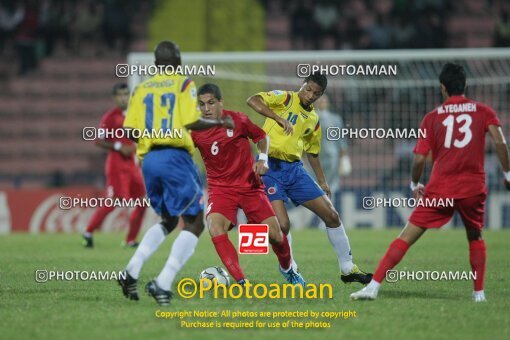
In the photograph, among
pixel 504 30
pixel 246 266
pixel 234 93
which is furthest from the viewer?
pixel 504 30

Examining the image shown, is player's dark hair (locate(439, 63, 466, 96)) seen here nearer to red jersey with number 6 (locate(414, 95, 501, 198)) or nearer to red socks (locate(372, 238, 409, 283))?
red jersey with number 6 (locate(414, 95, 501, 198))

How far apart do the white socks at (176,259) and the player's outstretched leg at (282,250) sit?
1299 mm

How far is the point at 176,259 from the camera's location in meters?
7.16

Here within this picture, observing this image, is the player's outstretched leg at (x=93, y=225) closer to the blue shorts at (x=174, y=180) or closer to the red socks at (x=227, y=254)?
the red socks at (x=227, y=254)

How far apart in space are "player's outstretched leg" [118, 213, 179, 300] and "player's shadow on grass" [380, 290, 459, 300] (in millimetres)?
1997

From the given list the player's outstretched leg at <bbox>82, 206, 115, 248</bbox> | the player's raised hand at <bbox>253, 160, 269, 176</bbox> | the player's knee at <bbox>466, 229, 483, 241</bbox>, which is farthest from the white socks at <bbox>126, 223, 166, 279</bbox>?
the player's outstretched leg at <bbox>82, 206, 115, 248</bbox>

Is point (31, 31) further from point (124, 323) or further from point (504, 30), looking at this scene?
point (124, 323)

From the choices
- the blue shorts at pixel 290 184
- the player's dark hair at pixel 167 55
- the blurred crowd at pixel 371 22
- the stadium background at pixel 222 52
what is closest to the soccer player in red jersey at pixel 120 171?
the blue shorts at pixel 290 184

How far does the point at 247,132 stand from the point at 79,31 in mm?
15597

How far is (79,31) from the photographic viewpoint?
23047mm

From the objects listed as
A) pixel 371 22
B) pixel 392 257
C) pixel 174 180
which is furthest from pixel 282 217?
pixel 371 22

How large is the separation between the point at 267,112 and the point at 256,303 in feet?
6.71

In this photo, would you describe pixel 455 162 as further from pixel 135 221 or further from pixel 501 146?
pixel 135 221

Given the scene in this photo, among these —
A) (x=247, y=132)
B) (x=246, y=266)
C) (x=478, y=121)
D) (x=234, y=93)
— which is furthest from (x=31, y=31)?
(x=478, y=121)
